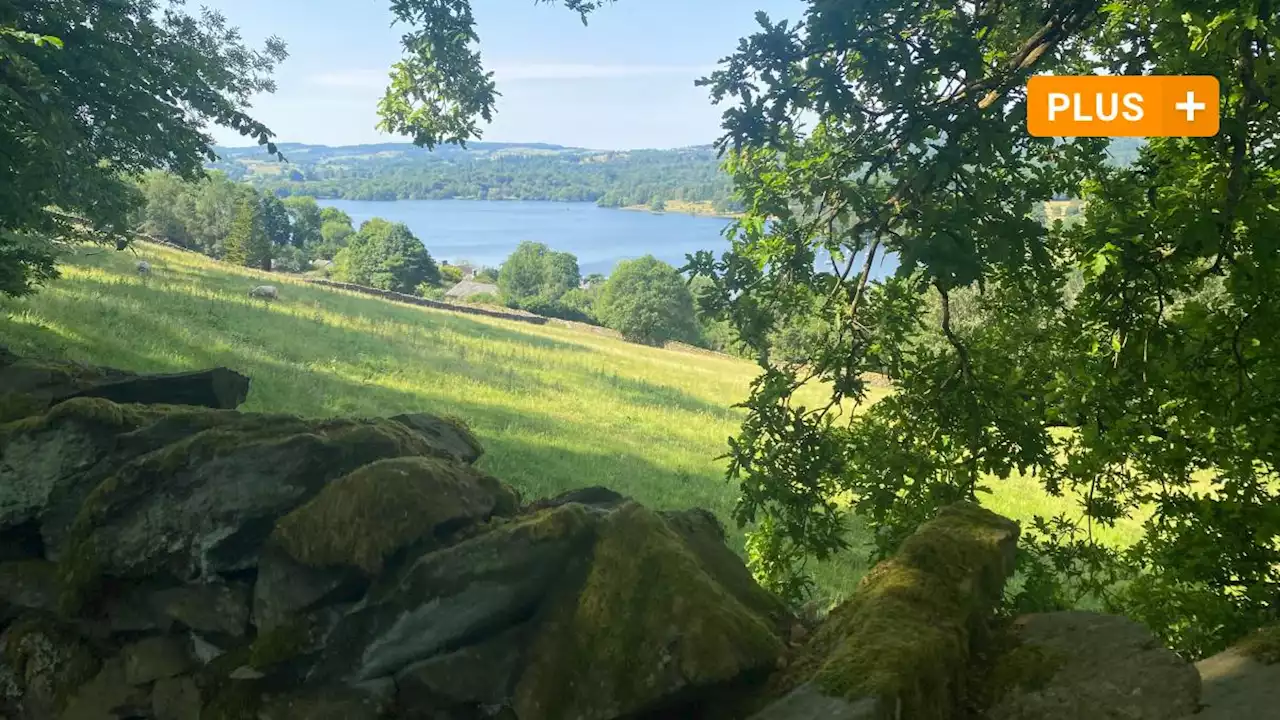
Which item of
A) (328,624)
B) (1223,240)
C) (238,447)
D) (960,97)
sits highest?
(960,97)

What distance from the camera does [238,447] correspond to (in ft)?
19.4

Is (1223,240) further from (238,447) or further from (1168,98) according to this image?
(238,447)

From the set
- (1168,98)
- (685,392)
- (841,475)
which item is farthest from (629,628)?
(685,392)

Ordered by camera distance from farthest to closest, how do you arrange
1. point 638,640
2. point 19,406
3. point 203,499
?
point 19,406 < point 203,499 < point 638,640

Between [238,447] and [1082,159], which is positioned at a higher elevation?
[1082,159]

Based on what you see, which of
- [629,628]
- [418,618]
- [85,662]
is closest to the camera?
[629,628]

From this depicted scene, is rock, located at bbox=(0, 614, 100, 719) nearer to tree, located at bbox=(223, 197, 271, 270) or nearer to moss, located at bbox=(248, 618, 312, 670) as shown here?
moss, located at bbox=(248, 618, 312, 670)

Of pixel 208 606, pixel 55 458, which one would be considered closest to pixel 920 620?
pixel 208 606

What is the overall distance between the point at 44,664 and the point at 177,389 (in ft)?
10.8

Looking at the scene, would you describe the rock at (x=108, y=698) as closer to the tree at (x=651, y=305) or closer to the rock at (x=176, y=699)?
the rock at (x=176, y=699)

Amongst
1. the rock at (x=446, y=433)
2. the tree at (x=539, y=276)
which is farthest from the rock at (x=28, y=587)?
the tree at (x=539, y=276)

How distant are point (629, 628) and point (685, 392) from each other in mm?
29179

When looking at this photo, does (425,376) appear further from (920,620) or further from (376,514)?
(920,620)

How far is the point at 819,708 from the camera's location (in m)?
3.62
